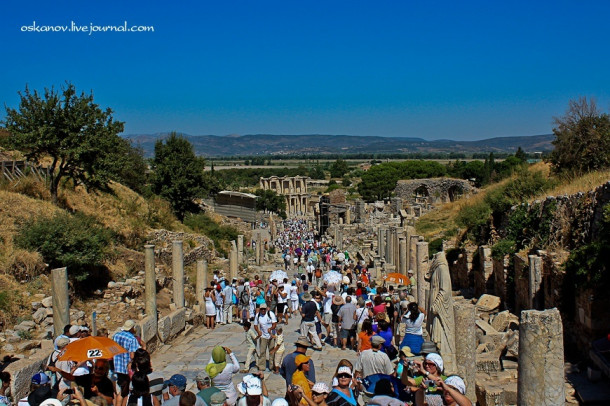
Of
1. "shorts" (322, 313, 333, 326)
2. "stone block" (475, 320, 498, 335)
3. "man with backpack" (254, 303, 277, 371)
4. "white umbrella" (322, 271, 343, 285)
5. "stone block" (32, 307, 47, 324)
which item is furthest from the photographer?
"white umbrella" (322, 271, 343, 285)

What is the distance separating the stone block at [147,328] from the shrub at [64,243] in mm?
5386

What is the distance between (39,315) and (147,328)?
155 inches

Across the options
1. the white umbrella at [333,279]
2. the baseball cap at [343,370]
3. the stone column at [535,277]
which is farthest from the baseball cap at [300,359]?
the stone column at [535,277]

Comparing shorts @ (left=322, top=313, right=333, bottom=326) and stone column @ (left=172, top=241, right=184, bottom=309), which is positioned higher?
stone column @ (left=172, top=241, right=184, bottom=309)

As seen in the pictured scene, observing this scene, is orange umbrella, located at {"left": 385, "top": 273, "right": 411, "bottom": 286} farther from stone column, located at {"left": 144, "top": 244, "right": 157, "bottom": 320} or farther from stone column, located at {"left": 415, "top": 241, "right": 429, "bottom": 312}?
stone column, located at {"left": 144, "top": 244, "right": 157, "bottom": 320}

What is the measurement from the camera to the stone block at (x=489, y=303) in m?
17.3

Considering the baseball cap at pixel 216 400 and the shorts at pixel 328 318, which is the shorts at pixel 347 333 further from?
the baseball cap at pixel 216 400

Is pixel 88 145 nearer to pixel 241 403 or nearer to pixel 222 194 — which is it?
pixel 241 403

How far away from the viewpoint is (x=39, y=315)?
49.1 ft

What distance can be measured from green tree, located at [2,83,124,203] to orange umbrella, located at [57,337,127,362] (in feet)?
47.1

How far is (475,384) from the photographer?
9.73 meters

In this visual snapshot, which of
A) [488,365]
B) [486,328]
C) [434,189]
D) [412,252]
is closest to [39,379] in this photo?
[488,365]

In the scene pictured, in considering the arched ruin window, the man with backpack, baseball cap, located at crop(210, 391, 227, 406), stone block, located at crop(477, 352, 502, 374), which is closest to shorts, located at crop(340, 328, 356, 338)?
the man with backpack

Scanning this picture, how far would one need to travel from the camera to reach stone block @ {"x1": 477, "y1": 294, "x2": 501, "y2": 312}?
56.9 ft
